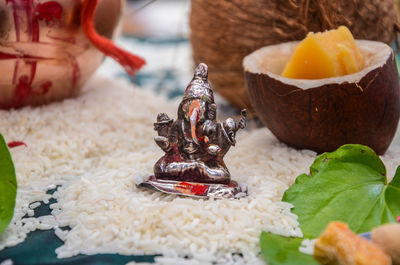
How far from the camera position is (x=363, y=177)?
0.74 metres

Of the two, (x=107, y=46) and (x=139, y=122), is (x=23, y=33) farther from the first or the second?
(x=139, y=122)

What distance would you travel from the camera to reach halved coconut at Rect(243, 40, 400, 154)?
84cm

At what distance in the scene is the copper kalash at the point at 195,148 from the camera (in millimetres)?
764

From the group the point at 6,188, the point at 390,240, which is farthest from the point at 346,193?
the point at 6,188

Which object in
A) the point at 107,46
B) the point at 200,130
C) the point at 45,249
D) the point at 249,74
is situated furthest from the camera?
the point at 107,46

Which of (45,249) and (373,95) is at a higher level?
(373,95)

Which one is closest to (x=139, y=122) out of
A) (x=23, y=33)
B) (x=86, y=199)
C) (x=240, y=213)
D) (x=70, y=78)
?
(x=70, y=78)

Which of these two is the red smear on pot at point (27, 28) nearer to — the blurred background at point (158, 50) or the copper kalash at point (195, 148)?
the blurred background at point (158, 50)

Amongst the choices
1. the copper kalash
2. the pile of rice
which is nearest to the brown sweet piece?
the pile of rice

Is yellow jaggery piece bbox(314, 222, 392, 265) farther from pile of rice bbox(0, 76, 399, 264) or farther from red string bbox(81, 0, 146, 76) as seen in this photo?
red string bbox(81, 0, 146, 76)

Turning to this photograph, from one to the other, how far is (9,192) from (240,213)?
0.32 metres

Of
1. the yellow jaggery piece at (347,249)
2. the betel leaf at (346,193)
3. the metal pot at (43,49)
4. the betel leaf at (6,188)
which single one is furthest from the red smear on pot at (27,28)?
the yellow jaggery piece at (347,249)

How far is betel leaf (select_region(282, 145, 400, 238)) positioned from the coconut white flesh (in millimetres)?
136

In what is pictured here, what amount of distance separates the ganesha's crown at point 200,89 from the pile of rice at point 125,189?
0.15 metres
